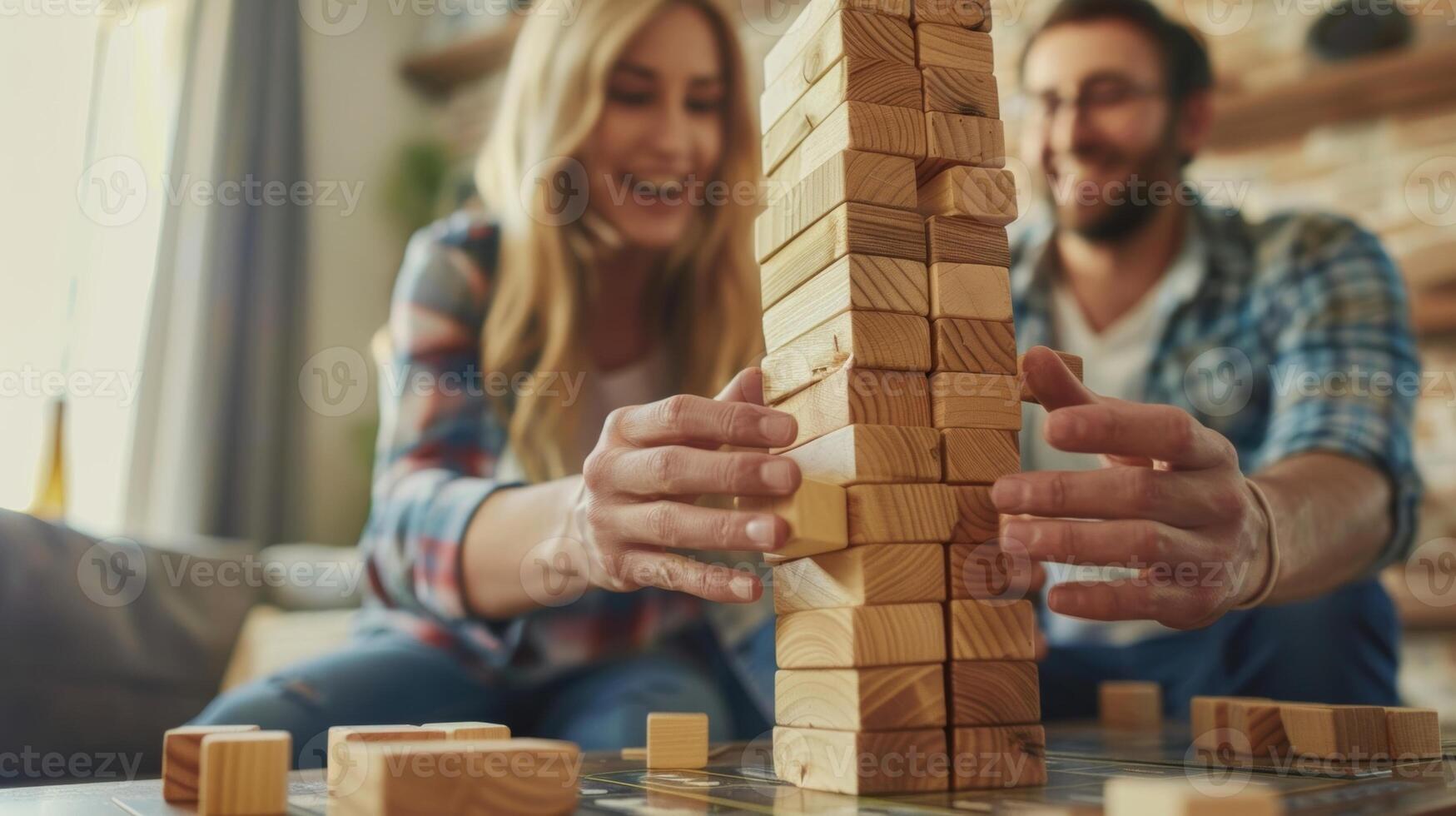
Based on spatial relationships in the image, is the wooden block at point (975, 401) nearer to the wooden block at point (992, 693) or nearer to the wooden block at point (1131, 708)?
the wooden block at point (992, 693)

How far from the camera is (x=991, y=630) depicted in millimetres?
958

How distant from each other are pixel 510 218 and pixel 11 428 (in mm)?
1533

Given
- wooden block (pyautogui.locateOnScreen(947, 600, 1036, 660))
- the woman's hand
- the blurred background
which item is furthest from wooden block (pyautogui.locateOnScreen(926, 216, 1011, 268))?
the blurred background

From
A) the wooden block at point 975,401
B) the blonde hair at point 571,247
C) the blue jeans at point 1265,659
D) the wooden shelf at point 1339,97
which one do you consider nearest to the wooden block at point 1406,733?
the wooden block at point 975,401

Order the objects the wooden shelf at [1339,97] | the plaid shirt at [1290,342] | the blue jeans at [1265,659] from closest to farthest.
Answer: the plaid shirt at [1290,342] → the blue jeans at [1265,659] → the wooden shelf at [1339,97]

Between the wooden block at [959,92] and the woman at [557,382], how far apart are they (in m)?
0.80

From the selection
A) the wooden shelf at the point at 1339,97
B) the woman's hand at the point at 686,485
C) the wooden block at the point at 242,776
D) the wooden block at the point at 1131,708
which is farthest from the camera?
the wooden shelf at the point at 1339,97

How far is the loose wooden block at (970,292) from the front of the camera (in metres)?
1.00

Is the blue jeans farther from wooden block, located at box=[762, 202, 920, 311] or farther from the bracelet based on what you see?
wooden block, located at box=[762, 202, 920, 311]

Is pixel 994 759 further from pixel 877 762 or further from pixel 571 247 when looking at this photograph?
pixel 571 247

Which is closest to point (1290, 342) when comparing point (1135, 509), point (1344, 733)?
point (1344, 733)

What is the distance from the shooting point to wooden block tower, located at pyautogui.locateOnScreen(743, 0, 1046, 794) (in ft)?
3.04

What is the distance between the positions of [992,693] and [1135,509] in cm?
24

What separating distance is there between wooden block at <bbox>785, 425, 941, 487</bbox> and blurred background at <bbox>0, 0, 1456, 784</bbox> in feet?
5.88
